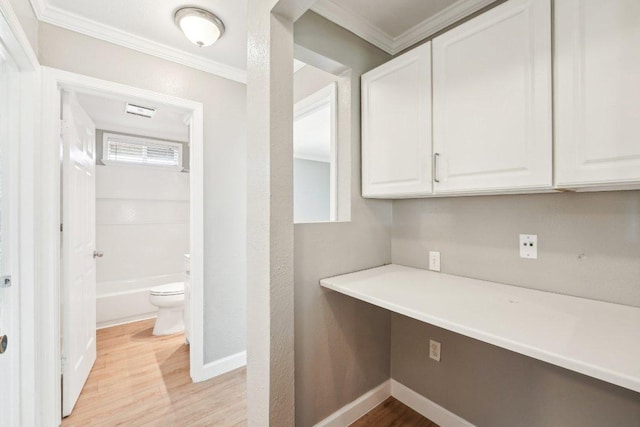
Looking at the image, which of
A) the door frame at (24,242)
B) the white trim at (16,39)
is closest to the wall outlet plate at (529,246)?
the white trim at (16,39)

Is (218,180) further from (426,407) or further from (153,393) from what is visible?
(426,407)

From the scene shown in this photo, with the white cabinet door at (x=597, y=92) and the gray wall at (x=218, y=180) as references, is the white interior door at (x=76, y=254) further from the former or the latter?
the white cabinet door at (x=597, y=92)

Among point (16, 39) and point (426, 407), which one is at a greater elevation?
point (16, 39)

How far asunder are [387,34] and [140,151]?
3465 mm

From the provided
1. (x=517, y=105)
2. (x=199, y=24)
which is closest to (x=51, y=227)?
(x=199, y=24)

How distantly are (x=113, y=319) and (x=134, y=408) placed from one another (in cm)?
184

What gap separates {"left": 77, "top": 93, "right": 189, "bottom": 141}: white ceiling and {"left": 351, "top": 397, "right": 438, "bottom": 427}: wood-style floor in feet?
9.46

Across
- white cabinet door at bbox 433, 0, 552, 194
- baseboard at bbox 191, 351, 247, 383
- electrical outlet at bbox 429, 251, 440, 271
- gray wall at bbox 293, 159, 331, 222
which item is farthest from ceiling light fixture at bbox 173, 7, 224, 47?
gray wall at bbox 293, 159, 331, 222

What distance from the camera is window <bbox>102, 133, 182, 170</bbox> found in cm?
352

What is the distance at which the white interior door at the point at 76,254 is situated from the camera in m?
1.74

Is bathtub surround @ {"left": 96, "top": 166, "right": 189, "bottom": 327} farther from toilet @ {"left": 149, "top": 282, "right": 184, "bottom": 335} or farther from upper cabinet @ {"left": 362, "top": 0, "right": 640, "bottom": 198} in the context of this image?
upper cabinet @ {"left": 362, "top": 0, "right": 640, "bottom": 198}

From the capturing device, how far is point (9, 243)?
1.42 metres

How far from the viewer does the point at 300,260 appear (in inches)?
56.9

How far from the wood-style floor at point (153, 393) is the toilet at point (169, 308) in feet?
0.90
